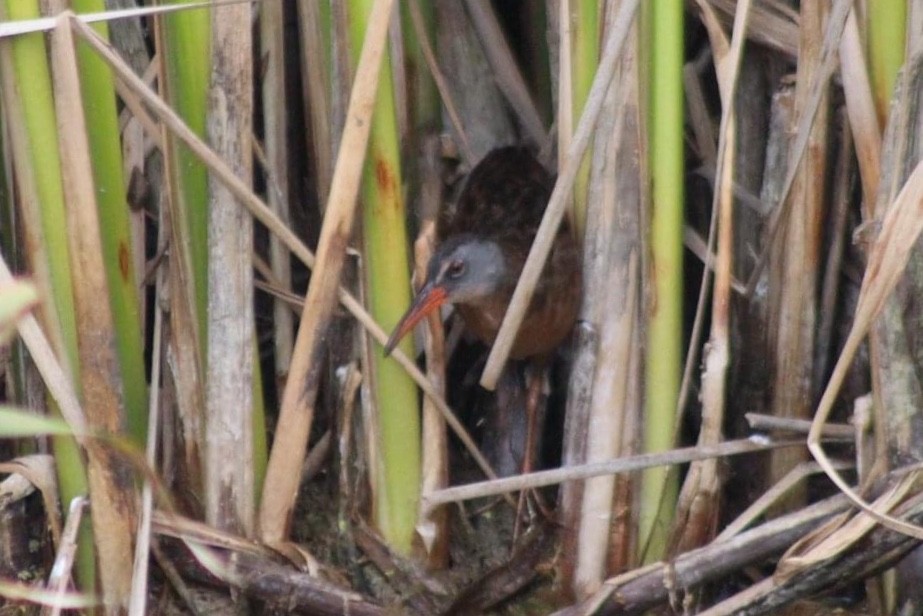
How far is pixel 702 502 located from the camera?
198 centimetres

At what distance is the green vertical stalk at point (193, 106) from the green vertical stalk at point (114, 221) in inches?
3.4

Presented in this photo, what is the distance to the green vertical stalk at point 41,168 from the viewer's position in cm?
176

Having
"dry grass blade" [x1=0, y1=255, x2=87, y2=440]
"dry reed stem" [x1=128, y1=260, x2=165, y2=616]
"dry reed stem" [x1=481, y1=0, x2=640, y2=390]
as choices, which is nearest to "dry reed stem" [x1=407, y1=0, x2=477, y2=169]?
"dry reed stem" [x1=481, y1=0, x2=640, y2=390]

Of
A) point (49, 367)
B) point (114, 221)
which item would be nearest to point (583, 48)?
point (114, 221)

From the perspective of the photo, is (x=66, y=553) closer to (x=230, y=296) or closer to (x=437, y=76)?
(x=230, y=296)

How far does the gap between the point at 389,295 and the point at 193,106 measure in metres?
0.39

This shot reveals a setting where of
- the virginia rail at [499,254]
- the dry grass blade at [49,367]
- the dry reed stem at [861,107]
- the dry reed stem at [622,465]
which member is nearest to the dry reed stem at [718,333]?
the dry reed stem at [622,465]

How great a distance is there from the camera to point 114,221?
74.9 inches

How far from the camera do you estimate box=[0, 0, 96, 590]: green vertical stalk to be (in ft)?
5.79

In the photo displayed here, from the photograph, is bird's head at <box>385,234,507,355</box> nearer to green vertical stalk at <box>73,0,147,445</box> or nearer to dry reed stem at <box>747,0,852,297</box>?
green vertical stalk at <box>73,0,147,445</box>

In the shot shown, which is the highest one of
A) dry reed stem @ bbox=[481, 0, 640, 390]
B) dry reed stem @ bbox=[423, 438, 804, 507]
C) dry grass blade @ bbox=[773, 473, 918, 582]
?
dry reed stem @ bbox=[481, 0, 640, 390]

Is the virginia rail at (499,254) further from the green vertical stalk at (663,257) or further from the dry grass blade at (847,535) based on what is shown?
the dry grass blade at (847,535)

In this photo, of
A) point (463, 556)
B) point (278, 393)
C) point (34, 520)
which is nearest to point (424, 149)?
point (278, 393)

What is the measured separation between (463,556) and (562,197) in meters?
0.68
